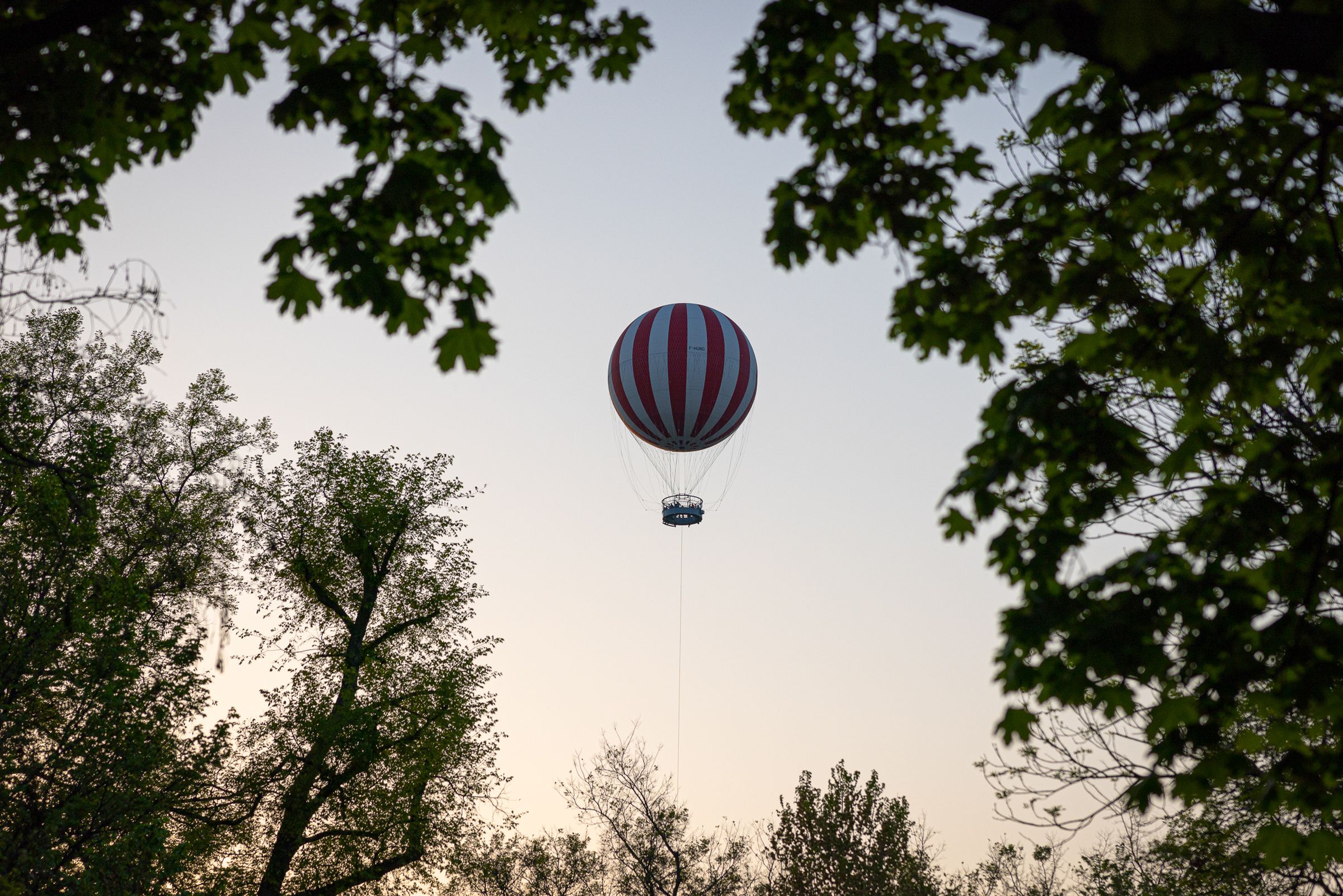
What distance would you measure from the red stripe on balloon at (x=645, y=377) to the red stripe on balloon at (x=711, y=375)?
146cm

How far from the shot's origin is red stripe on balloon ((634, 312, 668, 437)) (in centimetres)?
3809

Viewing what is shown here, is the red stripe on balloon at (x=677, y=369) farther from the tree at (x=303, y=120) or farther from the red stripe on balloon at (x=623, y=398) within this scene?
the tree at (x=303, y=120)

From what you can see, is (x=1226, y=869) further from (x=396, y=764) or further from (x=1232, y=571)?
(x=396, y=764)

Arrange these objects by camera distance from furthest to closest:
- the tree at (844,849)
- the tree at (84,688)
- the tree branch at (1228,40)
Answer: the tree at (844,849), the tree at (84,688), the tree branch at (1228,40)

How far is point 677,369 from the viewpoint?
37.6 m

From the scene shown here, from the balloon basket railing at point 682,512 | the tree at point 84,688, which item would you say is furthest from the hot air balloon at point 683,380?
the tree at point 84,688

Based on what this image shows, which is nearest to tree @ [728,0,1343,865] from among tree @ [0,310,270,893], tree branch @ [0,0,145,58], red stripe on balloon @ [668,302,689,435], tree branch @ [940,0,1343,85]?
tree branch @ [940,0,1343,85]

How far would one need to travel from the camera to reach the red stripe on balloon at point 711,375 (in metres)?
37.8

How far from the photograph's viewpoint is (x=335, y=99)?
579cm

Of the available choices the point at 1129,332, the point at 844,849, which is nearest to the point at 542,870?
the point at 844,849

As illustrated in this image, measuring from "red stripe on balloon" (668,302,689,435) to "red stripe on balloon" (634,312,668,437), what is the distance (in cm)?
66

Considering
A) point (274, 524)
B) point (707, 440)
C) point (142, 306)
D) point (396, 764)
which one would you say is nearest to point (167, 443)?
point (274, 524)

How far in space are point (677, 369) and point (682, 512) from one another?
200 inches

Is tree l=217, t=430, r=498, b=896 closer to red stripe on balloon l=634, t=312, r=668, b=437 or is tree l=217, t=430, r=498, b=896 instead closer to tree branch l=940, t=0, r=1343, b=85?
red stripe on balloon l=634, t=312, r=668, b=437
